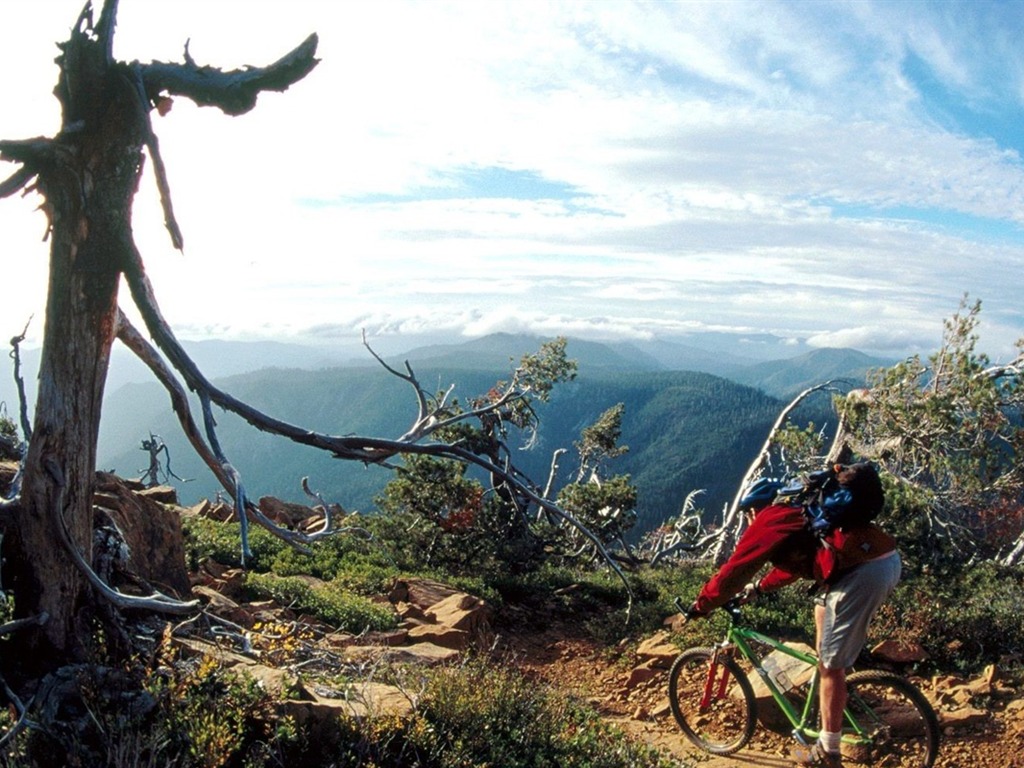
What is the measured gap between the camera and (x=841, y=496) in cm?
525

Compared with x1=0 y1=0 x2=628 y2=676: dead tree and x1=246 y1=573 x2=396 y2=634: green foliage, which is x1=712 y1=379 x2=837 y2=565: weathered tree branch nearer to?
x1=246 y1=573 x2=396 y2=634: green foliage

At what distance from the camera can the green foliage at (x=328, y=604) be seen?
9719 millimetres

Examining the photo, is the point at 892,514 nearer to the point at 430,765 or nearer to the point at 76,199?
the point at 430,765

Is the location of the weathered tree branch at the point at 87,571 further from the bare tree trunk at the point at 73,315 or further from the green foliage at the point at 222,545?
the green foliage at the point at 222,545

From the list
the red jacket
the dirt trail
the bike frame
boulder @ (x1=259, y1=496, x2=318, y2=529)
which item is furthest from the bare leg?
boulder @ (x1=259, y1=496, x2=318, y2=529)

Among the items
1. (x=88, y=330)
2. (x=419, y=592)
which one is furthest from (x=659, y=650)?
(x=88, y=330)

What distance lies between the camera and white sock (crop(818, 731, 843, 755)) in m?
5.71

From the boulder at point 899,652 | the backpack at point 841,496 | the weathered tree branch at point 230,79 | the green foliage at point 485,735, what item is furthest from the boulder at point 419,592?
the weathered tree branch at point 230,79

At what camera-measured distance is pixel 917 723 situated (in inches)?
248

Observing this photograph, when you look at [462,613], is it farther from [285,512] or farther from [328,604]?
[285,512]

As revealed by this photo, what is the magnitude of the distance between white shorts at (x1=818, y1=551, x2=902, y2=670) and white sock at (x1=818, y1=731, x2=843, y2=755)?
0.60 meters

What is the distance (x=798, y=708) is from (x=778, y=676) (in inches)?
25.0

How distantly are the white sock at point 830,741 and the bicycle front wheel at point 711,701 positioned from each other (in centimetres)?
94

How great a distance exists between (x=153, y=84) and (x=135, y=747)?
3.49 meters
